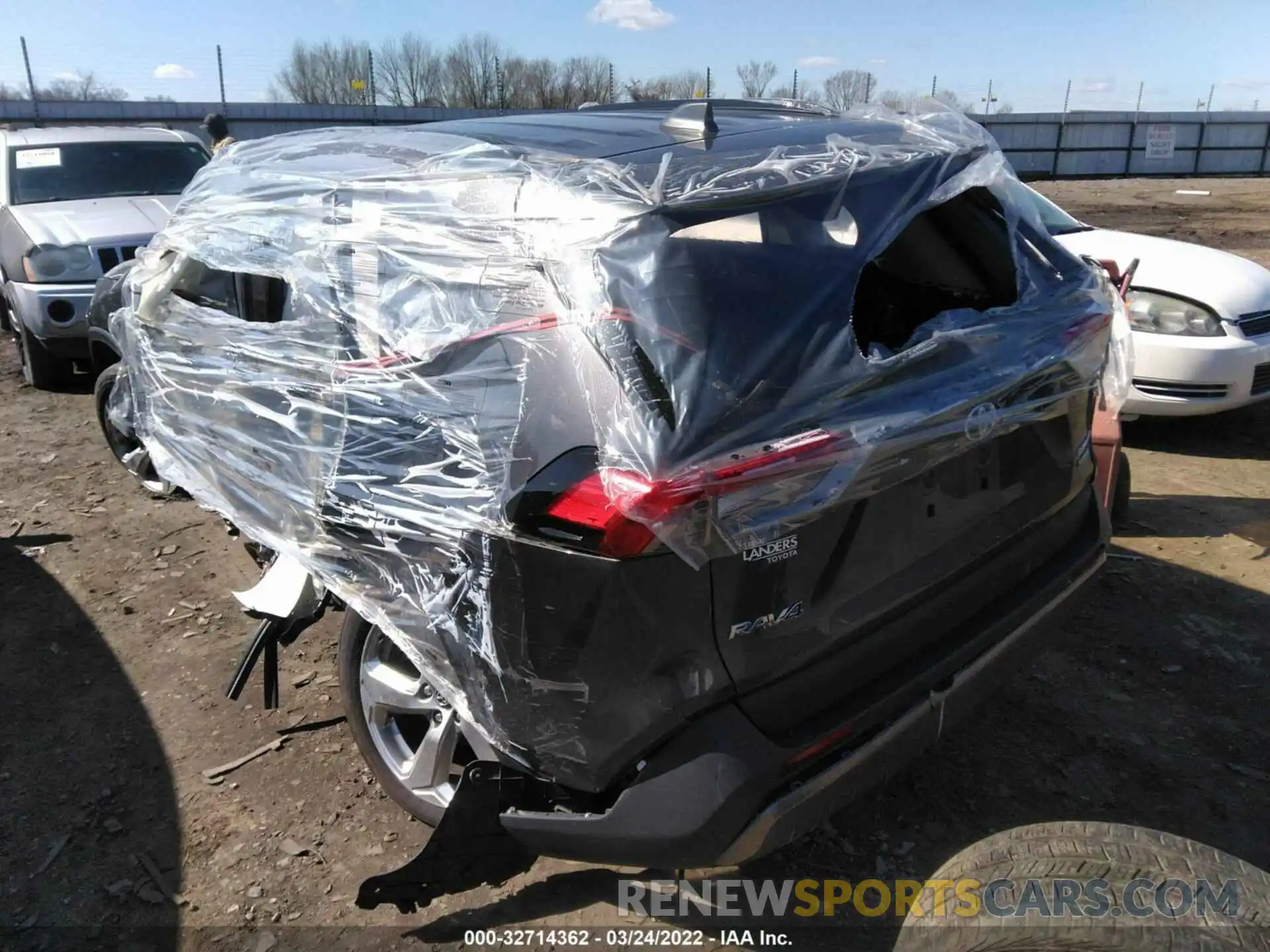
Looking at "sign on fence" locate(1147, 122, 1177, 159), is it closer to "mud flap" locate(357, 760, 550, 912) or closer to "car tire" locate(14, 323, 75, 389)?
"car tire" locate(14, 323, 75, 389)

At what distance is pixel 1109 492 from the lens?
151 inches

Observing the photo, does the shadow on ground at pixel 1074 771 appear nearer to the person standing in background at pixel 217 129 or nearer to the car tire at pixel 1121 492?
the car tire at pixel 1121 492

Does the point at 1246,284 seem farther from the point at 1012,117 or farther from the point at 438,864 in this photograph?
the point at 1012,117

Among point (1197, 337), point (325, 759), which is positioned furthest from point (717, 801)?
point (1197, 337)

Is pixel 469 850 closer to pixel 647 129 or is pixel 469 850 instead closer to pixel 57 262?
pixel 647 129

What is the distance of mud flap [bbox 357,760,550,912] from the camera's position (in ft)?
7.01

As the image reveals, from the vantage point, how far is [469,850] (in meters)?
2.17

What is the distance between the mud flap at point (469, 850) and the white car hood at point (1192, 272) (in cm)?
462

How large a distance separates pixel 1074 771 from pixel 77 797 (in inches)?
119

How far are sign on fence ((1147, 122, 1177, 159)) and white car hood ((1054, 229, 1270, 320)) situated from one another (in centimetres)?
2450

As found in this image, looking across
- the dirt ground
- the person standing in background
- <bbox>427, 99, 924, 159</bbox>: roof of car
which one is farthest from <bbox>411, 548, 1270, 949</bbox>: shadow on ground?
the person standing in background

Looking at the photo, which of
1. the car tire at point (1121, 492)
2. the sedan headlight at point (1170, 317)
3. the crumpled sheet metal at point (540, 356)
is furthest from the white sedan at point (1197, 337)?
the crumpled sheet metal at point (540, 356)

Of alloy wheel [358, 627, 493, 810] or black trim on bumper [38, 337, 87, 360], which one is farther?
black trim on bumper [38, 337, 87, 360]

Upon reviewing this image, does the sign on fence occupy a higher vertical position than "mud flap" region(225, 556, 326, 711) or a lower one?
higher
